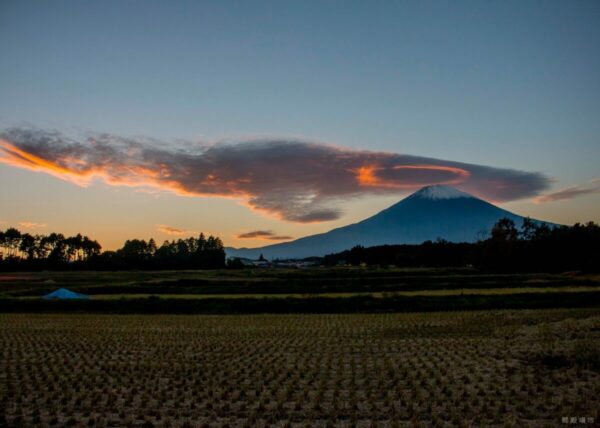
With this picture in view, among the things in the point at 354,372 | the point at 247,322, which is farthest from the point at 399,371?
the point at 247,322

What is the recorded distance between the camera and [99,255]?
110562 millimetres

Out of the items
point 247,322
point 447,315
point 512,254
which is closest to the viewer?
point 247,322

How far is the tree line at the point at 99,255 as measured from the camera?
96.0 meters

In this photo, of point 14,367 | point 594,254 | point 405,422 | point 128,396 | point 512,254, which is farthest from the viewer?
point 512,254

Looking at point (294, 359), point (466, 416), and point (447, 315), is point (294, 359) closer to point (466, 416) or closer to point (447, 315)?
point (466, 416)

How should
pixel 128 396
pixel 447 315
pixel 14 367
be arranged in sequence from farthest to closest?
pixel 447 315, pixel 14 367, pixel 128 396

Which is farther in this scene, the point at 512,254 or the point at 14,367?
the point at 512,254

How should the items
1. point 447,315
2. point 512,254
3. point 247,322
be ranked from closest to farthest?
1. point 247,322
2. point 447,315
3. point 512,254

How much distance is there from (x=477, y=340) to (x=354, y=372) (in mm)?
6767

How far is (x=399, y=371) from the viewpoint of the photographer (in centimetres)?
1095

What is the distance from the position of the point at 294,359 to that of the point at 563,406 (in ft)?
21.3

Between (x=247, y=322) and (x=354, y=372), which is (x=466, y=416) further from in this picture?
(x=247, y=322)

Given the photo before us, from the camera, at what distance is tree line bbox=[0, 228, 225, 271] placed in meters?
96.0

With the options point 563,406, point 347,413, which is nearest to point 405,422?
point 347,413
